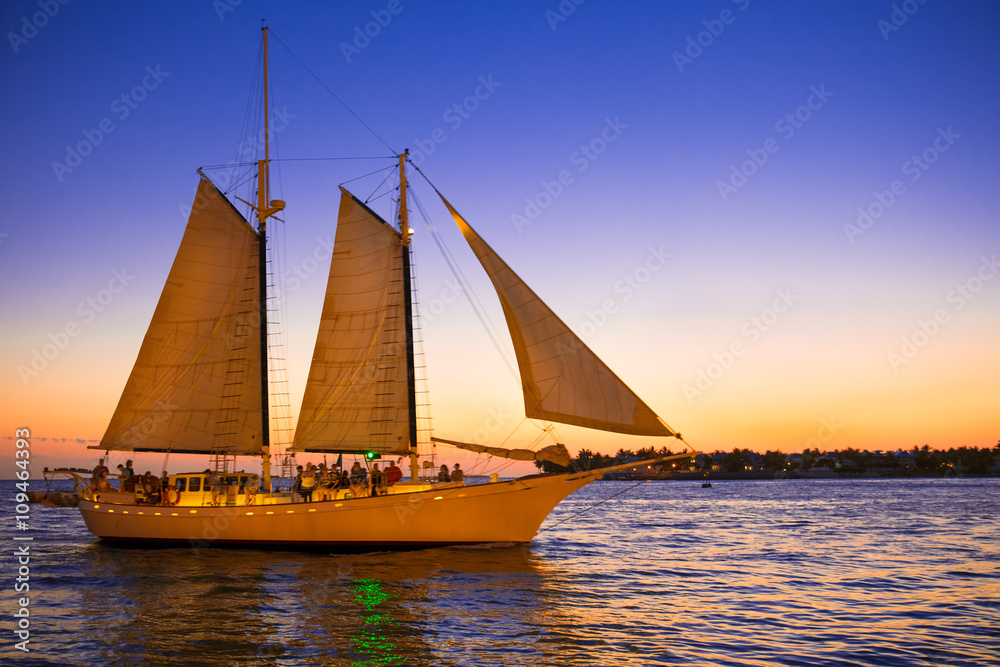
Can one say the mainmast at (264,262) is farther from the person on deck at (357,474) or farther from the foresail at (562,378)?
the foresail at (562,378)

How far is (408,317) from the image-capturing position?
28828 mm

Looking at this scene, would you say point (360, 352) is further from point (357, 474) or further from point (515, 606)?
point (515, 606)

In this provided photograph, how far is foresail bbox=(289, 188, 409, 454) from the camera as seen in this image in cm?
2842

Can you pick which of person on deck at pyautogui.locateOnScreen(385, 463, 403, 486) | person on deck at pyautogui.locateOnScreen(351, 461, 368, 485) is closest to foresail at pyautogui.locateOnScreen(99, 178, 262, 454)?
person on deck at pyautogui.locateOnScreen(351, 461, 368, 485)

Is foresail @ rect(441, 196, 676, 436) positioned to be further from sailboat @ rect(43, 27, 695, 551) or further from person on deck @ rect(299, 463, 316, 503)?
person on deck @ rect(299, 463, 316, 503)

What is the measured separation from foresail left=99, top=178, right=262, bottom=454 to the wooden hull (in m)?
4.28

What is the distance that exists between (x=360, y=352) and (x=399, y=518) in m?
7.05

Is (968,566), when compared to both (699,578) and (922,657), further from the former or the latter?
(922,657)

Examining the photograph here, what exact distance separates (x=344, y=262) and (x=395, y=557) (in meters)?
12.2

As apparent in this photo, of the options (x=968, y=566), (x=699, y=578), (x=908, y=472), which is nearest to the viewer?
(x=699, y=578)

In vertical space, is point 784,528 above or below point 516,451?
below

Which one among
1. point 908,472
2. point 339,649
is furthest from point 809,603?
point 908,472

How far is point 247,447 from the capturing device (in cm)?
3133

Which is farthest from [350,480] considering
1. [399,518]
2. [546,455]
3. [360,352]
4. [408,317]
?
[546,455]
